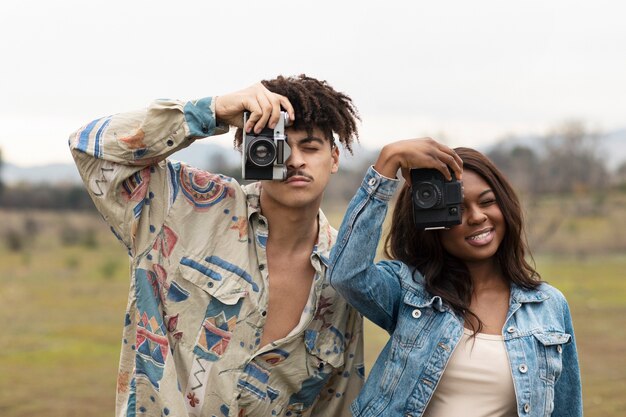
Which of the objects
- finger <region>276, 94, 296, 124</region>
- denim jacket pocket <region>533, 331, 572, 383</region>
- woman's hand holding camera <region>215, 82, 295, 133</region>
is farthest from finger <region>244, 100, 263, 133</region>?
denim jacket pocket <region>533, 331, 572, 383</region>

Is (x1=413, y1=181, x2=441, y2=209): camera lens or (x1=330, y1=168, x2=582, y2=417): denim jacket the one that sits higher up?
(x1=413, y1=181, x2=441, y2=209): camera lens

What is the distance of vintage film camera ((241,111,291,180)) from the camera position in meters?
3.62

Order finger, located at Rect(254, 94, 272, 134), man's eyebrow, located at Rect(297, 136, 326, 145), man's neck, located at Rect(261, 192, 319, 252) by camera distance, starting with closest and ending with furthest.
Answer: finger, located at Rect(254, 94, 272, 134) → man's eyebrow, located at Rect(297, 136, 326, 145) → man's neck, located at Rect(261, 192, 319, 252)

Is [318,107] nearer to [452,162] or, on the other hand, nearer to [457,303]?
[452,162]

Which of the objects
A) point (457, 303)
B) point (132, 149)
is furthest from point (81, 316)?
point (457, 303)

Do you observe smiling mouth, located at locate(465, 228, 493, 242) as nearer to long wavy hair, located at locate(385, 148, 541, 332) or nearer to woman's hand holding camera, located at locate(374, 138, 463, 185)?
long wavy hair, located at locate(385, 148, 541, 332)

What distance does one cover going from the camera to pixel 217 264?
153 inches

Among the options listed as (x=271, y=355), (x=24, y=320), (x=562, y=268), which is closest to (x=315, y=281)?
(x=271, y=355)

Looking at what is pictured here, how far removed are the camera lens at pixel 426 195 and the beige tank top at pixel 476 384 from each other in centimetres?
47

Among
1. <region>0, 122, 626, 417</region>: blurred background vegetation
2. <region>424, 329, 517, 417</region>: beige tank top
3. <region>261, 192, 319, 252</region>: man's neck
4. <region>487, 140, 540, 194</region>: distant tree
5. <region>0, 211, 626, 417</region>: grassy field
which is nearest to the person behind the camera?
<region>424, 329, 517, 417</region>: beige tank top

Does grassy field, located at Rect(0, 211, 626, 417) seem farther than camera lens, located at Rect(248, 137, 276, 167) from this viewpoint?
Yes

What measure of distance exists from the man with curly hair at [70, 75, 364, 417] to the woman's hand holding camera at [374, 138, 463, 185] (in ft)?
1.77

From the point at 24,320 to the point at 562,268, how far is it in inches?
449

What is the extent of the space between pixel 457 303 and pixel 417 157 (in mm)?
539
